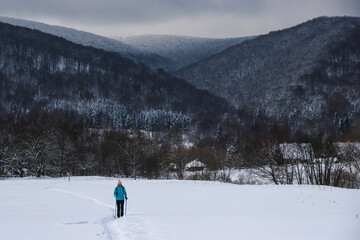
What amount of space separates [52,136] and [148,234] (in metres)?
51.9

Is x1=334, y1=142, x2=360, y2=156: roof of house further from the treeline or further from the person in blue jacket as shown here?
the person in blue jacket

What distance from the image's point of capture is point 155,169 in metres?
81.9

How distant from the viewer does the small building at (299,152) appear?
153ft

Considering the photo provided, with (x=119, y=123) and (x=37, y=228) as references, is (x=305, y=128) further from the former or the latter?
(x=37, y=228)

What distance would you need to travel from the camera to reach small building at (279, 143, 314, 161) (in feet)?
153

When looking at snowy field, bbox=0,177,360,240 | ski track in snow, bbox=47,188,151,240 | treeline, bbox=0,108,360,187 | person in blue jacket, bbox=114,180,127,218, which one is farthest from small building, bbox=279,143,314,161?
ski track in snow, bbox=47,188,151,240

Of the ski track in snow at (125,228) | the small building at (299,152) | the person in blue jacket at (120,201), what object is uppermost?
the small building at (299,152)

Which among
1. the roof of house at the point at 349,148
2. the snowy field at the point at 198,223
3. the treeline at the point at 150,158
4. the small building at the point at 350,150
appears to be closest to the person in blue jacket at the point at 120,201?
the snowy field at the point at 198,223

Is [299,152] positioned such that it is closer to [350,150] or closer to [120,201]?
[350,150]

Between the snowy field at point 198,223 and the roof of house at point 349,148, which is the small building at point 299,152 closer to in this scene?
the roof of house at point 349,148

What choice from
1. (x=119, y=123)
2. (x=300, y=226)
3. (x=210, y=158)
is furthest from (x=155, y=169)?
(x=119, y=123)

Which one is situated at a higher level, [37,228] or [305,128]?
[305,128]

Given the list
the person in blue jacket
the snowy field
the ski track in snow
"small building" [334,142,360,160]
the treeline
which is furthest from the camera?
"small building" [334,142,360,160]

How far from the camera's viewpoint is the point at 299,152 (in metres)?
49.4
